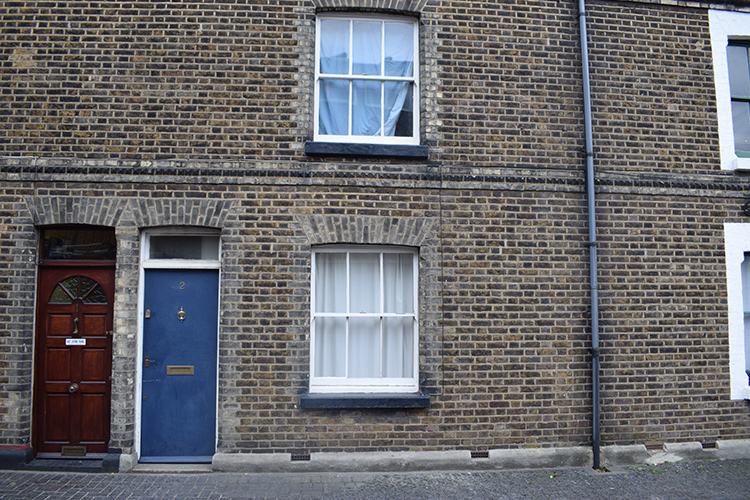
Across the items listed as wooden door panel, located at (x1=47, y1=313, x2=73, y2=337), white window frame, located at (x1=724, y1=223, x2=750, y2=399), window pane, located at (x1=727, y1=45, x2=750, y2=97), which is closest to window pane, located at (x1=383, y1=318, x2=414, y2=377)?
wooden door panel, located at (x1=47, y1=313, x2=73, y2=337)

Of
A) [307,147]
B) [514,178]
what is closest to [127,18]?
[307,147]

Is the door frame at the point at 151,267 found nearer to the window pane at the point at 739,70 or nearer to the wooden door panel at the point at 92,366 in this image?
the wooden door panel at the point at 92,366

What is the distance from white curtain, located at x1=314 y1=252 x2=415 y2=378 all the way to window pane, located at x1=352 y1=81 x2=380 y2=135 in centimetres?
164

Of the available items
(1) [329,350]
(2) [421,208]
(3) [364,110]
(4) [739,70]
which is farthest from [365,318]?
(4) [739,70]

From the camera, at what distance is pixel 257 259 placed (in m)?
5.66

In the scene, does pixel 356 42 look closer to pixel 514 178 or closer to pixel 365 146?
pixel 365 146

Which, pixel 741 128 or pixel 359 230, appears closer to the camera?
pixel 359 230

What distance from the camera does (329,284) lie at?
5.93m

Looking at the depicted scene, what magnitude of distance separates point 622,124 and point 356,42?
371cm

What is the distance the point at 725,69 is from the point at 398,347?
232 inches

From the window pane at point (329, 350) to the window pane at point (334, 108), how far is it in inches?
98.0

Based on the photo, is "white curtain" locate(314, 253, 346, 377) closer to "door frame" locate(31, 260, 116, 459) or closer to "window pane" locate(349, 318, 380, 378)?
"window pane" locate(349, 318, 380, 378)

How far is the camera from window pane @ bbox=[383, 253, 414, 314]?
5941 millimetres

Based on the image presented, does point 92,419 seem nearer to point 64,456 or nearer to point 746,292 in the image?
point 64,456
